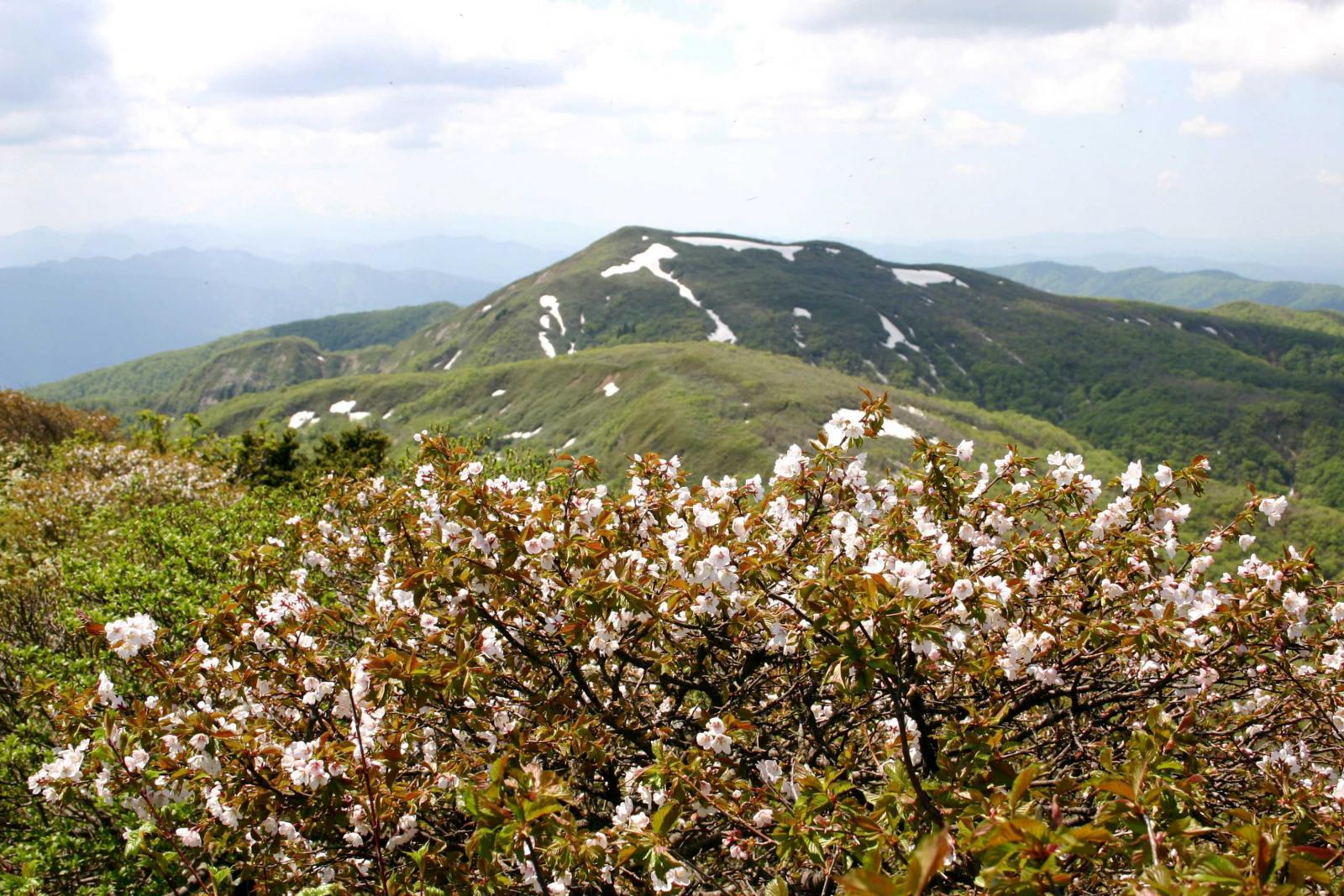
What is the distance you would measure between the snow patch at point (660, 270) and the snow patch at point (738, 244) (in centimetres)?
879

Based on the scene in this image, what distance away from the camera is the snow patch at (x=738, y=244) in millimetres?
191250

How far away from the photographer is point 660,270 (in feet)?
593

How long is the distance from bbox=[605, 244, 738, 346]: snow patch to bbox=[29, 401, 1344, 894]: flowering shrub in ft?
494

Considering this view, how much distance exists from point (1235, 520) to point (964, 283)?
198 m

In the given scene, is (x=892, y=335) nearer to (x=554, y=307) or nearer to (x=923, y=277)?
(x=923, y=277)

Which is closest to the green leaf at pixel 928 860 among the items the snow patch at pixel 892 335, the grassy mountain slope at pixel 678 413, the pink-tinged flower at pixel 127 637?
the pink-tinged flower at pixel 127 637

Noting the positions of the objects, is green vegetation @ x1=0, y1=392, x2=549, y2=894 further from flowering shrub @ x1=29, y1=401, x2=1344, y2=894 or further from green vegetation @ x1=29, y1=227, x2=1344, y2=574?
green vegetation @ x1=29, y1=227, x2=1344, y2=574

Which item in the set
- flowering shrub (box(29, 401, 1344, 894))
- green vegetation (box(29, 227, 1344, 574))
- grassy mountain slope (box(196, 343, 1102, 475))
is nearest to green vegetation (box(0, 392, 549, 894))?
flowering shrub (box(29, 401, 1344, 894))

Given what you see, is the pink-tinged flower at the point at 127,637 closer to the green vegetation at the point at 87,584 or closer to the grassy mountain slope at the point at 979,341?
the green vegetation at the point at 87,584

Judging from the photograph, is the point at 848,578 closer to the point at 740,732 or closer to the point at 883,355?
the point at 740,732

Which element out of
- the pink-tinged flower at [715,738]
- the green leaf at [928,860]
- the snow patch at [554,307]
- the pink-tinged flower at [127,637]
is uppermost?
the snow patch at [554,307]

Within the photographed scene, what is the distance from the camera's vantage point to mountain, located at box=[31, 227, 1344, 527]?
13200 cm

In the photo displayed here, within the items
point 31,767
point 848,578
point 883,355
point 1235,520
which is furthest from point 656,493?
point 883,355

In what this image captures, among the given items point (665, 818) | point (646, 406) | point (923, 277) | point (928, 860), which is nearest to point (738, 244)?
point (923, 277)
